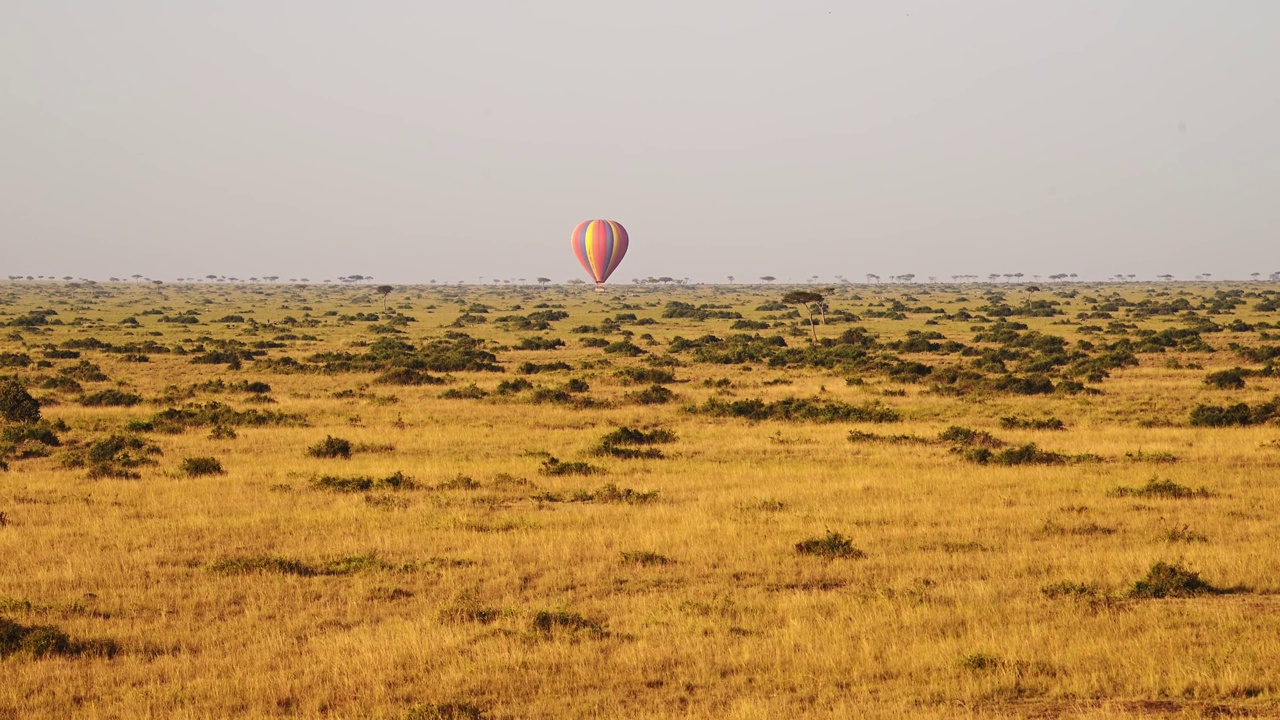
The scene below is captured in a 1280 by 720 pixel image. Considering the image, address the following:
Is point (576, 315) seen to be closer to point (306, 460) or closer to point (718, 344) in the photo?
point (718, 344)

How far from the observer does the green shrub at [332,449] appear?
1066 inches

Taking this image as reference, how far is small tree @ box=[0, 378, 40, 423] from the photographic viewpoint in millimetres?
31344

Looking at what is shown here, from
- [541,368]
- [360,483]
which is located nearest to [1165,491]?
[360,483]

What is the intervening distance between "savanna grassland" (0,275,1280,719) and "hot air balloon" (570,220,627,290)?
65.0 metres

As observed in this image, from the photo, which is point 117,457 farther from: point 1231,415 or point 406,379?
point 1231,415

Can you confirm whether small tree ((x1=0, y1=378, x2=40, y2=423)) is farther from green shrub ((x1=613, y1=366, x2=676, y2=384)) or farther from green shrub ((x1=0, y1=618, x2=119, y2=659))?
green shrub ((x1=0, y1=618, x2=119, y2=659))

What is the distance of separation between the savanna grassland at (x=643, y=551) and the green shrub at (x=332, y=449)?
3.6 inches

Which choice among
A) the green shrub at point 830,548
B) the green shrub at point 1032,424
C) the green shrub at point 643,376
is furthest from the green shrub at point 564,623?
the green shrub at point 643,376

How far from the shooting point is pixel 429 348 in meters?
60.6

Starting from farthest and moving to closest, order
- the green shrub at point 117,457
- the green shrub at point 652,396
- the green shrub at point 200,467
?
1. the green shrub at point 652,396
2. the green shrub at point 200,467
3. the green shrub at point 117,457

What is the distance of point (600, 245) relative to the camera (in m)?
106

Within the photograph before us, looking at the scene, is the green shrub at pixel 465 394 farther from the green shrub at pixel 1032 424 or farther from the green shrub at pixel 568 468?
the green shrub at pixel 1032 424

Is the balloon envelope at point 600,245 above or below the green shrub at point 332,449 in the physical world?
above

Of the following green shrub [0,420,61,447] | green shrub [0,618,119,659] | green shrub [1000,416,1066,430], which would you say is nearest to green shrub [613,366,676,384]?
green shrub [1000,416,1066,430]
